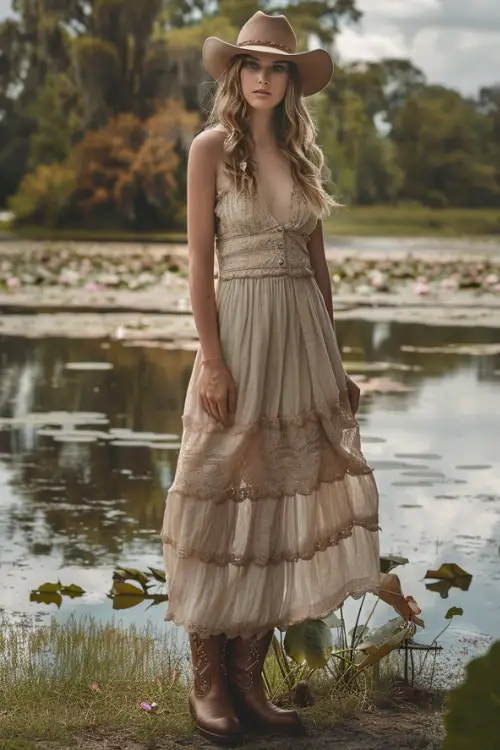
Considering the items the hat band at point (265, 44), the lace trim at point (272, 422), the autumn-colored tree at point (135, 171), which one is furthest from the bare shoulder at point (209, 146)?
the autumn-colored tree at point (135, 171)

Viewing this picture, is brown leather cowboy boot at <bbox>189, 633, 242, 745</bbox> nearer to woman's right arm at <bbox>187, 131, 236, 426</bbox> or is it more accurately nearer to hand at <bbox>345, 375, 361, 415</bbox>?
woman's right arm at <bbox>187, 131, 236, 426</bbox>

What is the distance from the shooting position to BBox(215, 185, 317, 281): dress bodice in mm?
3295

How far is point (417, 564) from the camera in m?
4.96

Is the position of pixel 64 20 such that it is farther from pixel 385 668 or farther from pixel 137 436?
pixel 385 668

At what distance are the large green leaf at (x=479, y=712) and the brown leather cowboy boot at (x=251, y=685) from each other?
108 centimetres

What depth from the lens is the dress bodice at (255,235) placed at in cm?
329

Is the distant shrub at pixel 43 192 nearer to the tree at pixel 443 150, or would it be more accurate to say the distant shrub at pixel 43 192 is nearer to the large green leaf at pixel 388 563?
the tree at pixel 443 150

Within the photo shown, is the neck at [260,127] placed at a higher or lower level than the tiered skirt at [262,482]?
higher

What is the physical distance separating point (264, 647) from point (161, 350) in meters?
7.41

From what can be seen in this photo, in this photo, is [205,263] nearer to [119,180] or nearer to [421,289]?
Answer: [421,289]

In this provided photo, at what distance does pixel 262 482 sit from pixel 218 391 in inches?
8.3

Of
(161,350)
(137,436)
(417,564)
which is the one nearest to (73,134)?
(161,350)

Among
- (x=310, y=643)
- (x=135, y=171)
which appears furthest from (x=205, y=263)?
(x=135, y=171)

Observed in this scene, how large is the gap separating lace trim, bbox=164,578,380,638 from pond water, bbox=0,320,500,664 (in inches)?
31.7
